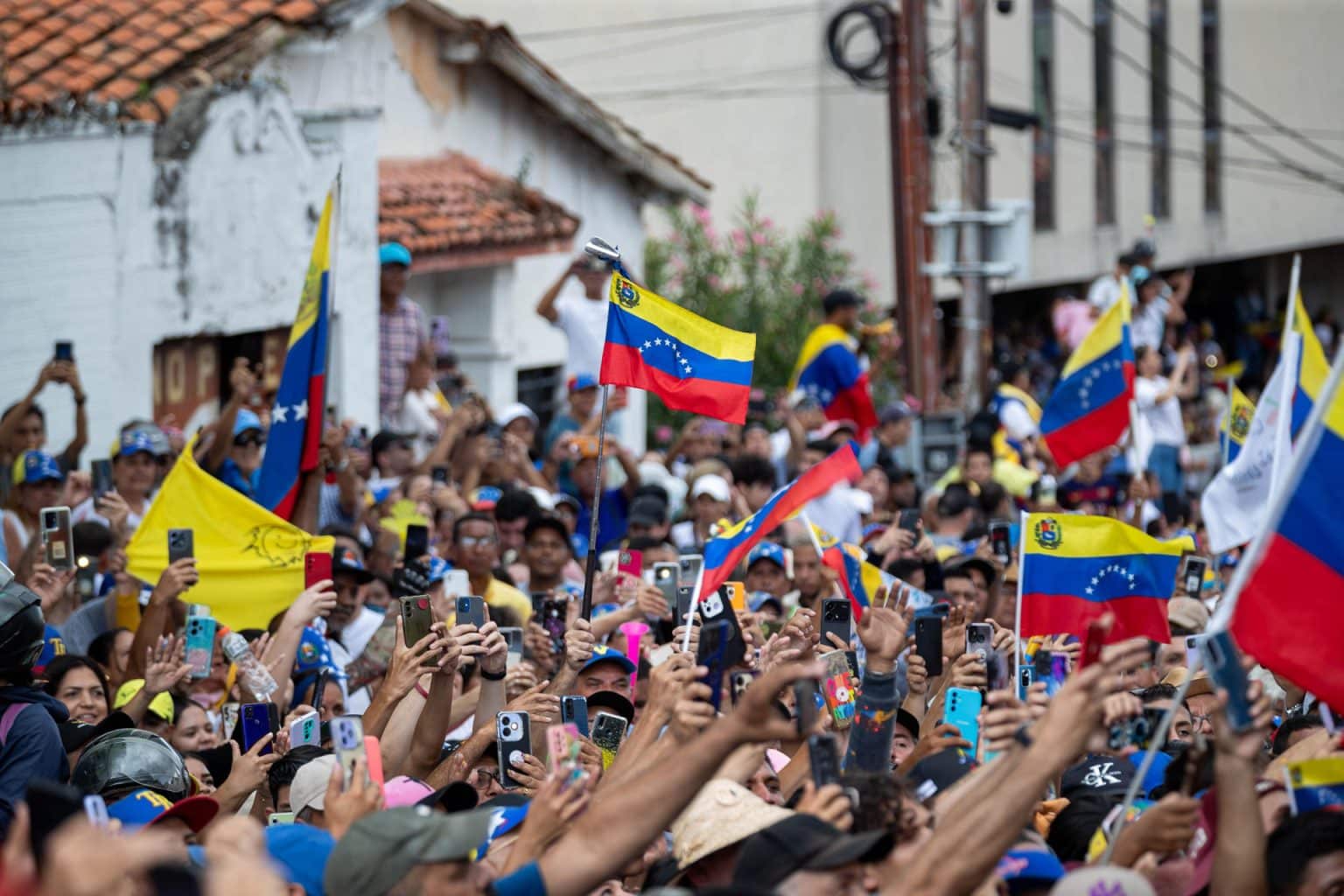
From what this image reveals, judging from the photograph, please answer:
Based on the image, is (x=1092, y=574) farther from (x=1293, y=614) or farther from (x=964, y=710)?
(x=1293, y=614)

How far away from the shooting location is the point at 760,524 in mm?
7723

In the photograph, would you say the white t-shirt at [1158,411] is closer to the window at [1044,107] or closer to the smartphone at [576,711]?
the smartphone at [576,711]

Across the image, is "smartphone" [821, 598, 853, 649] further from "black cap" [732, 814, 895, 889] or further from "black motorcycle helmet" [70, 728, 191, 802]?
"black cap" [732, 814, 895, 889]

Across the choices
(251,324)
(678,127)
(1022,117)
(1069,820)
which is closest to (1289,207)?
(678,127)

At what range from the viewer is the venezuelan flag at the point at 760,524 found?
7609 mm

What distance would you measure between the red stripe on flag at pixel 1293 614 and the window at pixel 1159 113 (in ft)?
91.3

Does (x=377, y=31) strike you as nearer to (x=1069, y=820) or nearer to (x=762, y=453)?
(x=762, y=453)

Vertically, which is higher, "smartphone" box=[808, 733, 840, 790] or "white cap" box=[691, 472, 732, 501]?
"white cap" box=[691, 472, 732, 501]

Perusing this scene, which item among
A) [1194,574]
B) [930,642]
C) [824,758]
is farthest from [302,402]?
[824,758]

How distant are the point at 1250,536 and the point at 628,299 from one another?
2721 mm

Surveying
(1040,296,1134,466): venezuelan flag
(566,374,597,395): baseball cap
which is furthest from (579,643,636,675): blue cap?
(566,374,597,395): baseball cap

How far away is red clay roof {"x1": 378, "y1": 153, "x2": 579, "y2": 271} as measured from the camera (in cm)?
1515

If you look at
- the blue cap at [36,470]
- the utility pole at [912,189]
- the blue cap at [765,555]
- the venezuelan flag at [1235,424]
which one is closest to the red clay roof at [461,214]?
the utility pole at [912,189]

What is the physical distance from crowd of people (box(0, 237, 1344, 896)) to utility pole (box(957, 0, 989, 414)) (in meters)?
4.56
